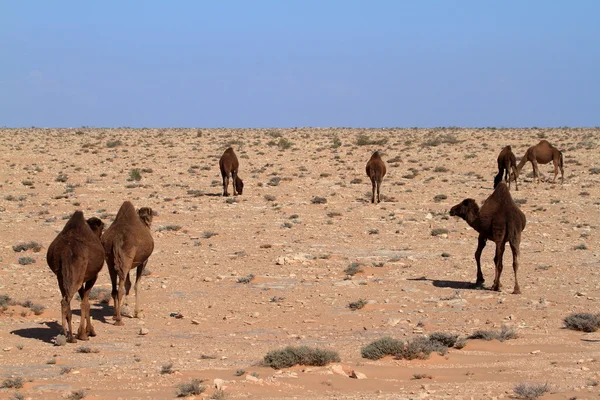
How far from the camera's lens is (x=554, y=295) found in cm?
1371

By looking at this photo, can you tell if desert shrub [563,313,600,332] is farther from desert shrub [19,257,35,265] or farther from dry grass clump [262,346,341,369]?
desert shrub [19,257,35,265]

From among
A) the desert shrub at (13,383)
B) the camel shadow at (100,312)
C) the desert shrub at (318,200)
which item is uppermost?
the desert shrub at (318,200)

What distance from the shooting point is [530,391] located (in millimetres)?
8094

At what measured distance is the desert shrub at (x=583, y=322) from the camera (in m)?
11.2

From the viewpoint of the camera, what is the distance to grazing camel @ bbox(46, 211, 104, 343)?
425 inches

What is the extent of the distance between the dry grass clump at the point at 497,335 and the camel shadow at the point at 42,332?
20.3 ft

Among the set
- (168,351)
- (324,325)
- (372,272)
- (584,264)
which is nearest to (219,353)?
(168,351)

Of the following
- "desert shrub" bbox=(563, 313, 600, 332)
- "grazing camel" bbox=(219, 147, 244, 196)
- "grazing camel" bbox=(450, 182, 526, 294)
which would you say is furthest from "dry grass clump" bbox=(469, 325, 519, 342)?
"grazing camel" bbox=(219, 147, 244, 196)

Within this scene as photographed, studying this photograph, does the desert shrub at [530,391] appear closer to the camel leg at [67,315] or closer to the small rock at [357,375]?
the small rock at [357,375]

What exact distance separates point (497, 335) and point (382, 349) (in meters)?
1.88

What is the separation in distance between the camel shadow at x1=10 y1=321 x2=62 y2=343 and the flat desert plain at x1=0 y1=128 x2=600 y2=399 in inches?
2.3

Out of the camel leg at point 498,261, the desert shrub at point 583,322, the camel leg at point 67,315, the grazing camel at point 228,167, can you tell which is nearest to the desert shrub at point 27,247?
the camel leg at point 67,315

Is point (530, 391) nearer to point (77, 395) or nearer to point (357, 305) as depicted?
point (77, 395)

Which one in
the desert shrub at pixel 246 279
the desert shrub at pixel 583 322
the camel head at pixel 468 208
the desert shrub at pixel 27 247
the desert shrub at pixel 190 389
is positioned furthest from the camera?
the desert shrub at pixel 27 247
